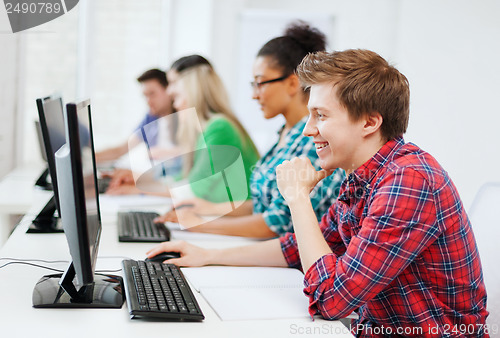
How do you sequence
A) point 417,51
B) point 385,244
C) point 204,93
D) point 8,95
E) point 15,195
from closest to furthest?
point 385,244
point 15,195
point 204,93
point 8,95
point 417,51

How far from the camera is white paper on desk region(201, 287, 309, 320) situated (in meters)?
1.11

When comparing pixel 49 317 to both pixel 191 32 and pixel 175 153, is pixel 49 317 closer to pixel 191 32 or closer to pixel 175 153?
pixel 175 153

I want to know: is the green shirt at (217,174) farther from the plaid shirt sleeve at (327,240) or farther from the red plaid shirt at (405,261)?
the red plaid shirt at (405,261)

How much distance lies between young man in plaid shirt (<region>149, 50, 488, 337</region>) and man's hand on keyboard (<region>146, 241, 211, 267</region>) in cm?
30

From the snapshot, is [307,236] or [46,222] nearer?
[307,236]

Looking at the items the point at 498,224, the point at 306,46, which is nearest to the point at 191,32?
the point at 306,46

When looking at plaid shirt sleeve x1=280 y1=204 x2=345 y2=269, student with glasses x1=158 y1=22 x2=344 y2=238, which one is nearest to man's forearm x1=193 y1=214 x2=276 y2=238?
student with glasses x1=158 y1=22 x2=344 y2=238

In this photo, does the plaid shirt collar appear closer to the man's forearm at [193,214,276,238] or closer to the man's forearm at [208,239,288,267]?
the man's forearm at [208,239,288,267]

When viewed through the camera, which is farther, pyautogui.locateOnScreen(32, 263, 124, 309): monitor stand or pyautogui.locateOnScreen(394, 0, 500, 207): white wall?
pyautogui.locateOnScreen(394, 0, 500, 207): white wall

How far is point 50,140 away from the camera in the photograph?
1.38 metres

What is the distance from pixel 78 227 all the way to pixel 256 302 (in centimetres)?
42
